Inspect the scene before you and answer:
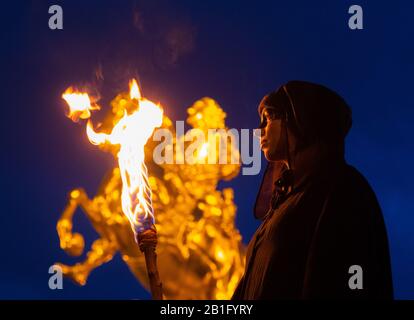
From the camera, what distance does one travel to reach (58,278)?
622 centimetres

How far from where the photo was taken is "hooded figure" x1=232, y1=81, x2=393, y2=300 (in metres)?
4.01

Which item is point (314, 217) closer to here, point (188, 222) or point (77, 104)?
point (77, 104)

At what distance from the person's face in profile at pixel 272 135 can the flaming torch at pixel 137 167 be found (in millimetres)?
776

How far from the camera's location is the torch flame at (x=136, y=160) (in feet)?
14.7

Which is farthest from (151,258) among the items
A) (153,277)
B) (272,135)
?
(272,135)

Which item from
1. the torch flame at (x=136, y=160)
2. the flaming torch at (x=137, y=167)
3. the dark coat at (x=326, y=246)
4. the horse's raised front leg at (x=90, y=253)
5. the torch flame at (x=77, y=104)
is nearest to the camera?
the dark coat at (x=326, y=246)

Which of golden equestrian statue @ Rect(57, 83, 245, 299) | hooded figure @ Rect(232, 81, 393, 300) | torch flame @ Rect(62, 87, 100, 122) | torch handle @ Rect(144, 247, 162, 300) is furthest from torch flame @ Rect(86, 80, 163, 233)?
golden equestrian statue @ Rect(57, 83, 245, 299)

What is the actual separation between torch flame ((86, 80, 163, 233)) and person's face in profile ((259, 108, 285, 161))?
775 millimetres

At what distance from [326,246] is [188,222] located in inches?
206

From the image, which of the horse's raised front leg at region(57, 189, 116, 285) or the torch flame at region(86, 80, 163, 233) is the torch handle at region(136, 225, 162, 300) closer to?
the torch flame at region(86, 80, 163, 233)

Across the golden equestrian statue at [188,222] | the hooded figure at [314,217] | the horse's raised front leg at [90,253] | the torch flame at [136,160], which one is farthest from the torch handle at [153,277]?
the golden equestrian statue at [188,222]

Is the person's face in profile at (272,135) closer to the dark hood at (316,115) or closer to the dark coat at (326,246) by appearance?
the dark hood at (316,115)
